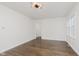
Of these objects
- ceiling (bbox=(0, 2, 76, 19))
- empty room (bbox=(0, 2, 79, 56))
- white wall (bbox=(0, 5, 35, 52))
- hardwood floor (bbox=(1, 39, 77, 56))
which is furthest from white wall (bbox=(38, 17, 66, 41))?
white wall (bbox=(0, 5, 35, 52))

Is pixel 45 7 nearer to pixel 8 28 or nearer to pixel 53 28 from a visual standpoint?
pixel 8 28

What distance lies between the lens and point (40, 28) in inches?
307

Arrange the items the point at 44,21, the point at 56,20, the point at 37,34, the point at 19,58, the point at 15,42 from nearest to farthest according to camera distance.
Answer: the point at 19,58
the point at 15,42
the point at 56,20
the point at 44,21
the point at 37,34

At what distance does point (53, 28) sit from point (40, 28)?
1321 mm

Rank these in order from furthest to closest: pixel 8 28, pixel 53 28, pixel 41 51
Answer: pixel 53 28
pixel 8 28
pixel 41 51

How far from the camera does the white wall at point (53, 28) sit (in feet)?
21.9

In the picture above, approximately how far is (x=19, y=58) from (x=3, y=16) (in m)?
2.90

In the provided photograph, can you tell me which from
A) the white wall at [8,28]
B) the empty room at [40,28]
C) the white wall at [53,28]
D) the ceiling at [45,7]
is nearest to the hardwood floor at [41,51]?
the empty room at [40,28]

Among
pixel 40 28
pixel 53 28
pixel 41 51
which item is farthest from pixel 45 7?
pixel 40 28

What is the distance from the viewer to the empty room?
3.35 metres

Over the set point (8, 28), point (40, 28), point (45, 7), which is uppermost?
point (45, 7)

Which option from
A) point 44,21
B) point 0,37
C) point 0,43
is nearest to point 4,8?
point 0,37

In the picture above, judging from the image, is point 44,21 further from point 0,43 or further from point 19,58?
point 19,58

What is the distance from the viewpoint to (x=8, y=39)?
3.91 metres
